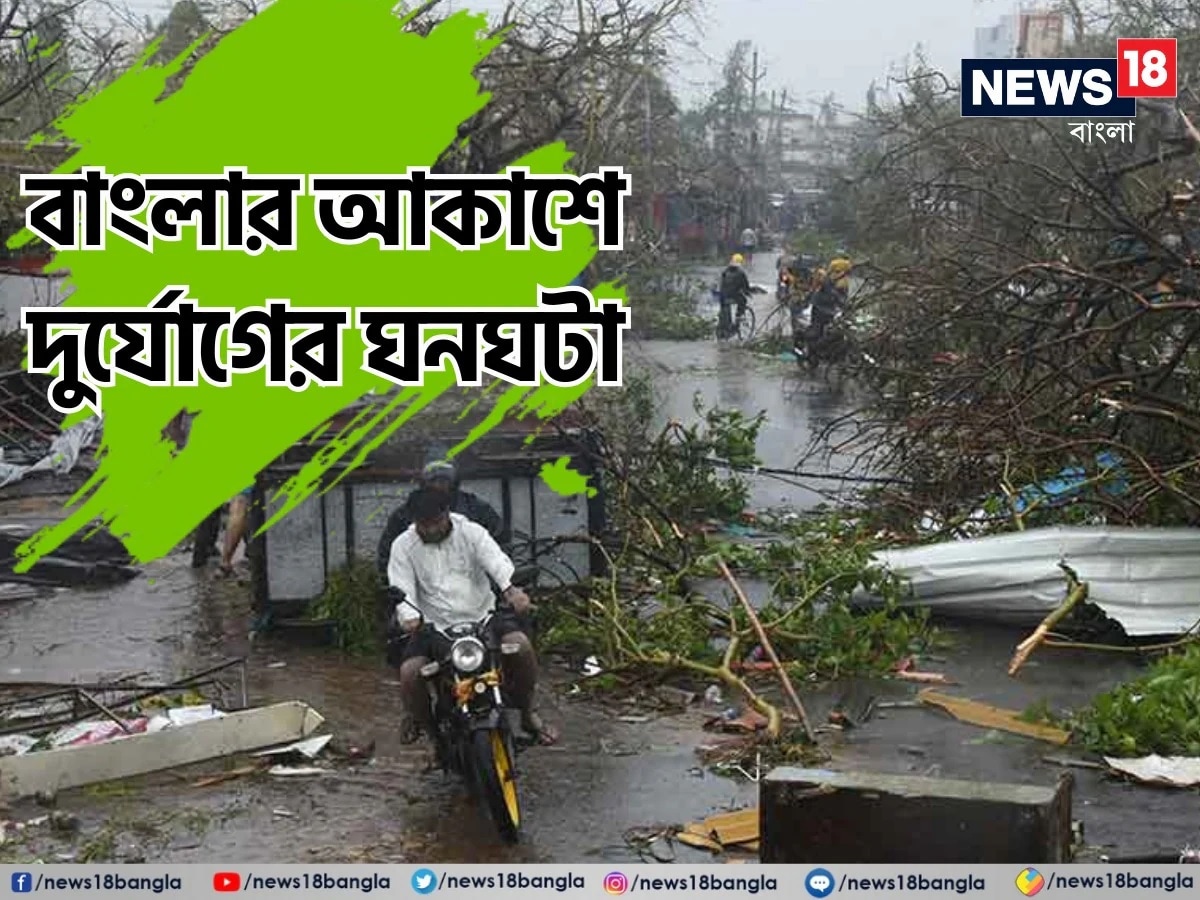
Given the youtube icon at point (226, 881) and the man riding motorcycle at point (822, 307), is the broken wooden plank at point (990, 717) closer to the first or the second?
the man riding motorcycle at point (822, 307)

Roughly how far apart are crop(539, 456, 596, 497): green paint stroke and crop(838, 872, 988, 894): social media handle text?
8.67 feet

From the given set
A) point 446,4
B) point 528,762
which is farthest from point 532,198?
point 528,762

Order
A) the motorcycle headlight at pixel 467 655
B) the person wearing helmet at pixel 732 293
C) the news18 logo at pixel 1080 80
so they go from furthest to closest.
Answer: the person wearing helmet at pixel 732 293 < the news18 logo at pixel 1080 80 < the motorcycle headlight at pixel 467 655

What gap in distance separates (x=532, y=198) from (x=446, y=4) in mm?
701

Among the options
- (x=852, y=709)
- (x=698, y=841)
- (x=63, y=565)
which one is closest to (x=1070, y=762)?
(x=852, y=709)

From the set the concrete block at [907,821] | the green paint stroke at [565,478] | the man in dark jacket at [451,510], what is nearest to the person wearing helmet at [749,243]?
the green paint stroke at [565,478]

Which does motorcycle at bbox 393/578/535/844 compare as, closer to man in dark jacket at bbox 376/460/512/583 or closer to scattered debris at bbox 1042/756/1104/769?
man in dark jacket at bbox 376/460/512/583

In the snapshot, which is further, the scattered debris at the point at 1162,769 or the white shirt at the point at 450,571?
the white shirt at the point at 450,571

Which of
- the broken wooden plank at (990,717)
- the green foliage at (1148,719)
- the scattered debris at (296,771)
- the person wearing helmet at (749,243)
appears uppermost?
the person wearing helmet at (749,243)

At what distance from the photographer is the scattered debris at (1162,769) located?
188 inches

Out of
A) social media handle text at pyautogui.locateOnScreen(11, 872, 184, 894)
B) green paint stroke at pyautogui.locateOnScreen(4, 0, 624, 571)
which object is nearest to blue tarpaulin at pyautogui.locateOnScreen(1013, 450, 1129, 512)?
green paint stroke at pyautogui.locateOnScreen(4, 0, 624, 571)

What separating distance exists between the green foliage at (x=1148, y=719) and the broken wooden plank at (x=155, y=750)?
213cm

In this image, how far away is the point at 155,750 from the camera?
516 centimetres

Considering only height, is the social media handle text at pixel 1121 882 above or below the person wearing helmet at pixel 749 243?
below
